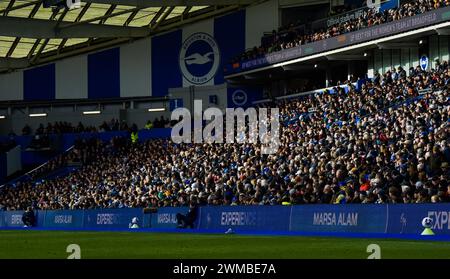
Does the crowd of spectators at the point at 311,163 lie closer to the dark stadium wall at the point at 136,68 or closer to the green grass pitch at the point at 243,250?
the green grass pitch at the point at 243,250

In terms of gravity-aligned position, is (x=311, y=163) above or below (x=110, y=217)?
above

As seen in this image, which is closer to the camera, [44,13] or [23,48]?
[44,13]

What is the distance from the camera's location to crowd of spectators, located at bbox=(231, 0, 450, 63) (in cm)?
4572

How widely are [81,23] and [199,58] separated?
30.8ft

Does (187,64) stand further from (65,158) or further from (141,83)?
(65,158)

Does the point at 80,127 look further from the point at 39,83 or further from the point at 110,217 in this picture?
the point at 110,217

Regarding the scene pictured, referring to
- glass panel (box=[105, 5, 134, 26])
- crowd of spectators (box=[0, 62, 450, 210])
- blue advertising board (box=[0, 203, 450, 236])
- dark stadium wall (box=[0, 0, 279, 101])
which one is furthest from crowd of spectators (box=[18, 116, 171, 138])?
blue advertising board (box=[0, 203, 450, 236])

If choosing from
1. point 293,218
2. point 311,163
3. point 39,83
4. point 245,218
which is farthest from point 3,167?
point 293,218

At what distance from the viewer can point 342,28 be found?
52438 millimetres

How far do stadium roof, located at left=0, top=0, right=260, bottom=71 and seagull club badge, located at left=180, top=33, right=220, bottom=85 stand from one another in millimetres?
1555

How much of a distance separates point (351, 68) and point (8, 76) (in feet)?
98.7

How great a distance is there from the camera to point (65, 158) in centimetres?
6456

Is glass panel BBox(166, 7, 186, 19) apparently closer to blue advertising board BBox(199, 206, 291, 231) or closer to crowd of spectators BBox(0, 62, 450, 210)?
crowd of spectators BBox(0, 62, 450, 210)
